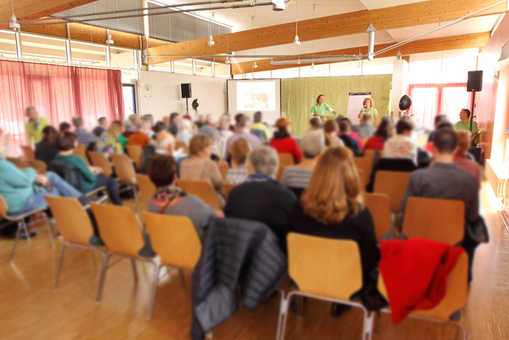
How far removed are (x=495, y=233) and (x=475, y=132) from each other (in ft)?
2.16

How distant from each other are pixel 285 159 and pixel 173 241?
1.09 metres

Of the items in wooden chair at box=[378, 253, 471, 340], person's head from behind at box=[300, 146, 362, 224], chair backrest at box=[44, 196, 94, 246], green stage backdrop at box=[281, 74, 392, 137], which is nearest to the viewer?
wooden chair at box=[378, 253, 471, 340]

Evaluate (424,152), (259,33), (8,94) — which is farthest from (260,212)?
(259,33)

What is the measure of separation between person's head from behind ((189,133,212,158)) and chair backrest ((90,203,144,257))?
2.37 feet

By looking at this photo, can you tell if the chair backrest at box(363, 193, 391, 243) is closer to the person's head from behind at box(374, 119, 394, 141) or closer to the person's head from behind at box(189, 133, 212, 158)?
the person's head from behind at box(374, 119, 394, 141)

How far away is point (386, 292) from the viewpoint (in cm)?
211

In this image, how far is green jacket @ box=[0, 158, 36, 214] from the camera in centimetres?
295

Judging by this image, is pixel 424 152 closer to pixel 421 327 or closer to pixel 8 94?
pixel 421 327

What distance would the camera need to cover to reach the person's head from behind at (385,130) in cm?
223

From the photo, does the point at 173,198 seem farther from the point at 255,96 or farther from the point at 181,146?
the point at 255,96

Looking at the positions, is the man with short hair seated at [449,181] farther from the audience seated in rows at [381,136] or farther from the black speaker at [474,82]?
the black speaker at [474,82]

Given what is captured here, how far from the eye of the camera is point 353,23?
8000 millimetres

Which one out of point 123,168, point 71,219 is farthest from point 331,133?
point 71,219

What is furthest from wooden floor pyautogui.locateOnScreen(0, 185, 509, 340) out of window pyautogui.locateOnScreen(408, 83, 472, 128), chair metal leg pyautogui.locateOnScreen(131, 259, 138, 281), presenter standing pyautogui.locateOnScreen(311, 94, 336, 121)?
presenter standing pyautogui.locateOnScreen(311, 94, 336, 121)
